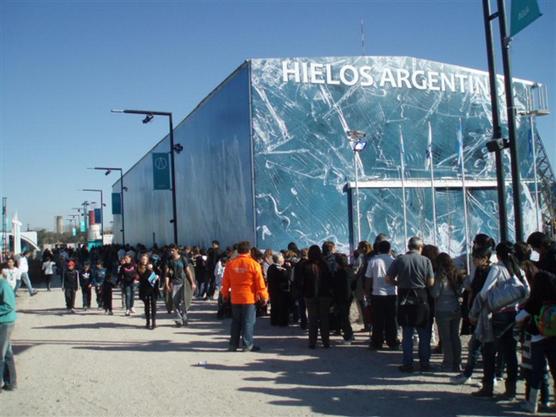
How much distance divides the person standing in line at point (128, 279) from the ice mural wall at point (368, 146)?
21.7ft

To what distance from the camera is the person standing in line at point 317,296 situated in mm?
9992

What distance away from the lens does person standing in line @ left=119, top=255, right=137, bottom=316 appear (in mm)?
15039

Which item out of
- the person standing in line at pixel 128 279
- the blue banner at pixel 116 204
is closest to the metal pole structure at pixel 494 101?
the person standing in line at pixel 128 279

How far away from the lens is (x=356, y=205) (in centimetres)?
2233

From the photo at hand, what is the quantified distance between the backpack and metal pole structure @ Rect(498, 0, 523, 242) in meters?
3.35

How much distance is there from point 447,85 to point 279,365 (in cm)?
1905

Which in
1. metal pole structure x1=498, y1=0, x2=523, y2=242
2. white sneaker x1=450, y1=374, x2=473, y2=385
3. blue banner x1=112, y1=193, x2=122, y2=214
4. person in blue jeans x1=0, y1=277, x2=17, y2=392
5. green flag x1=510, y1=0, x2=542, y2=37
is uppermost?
blue banner x1=112, y1=193, x2=122, y2=214

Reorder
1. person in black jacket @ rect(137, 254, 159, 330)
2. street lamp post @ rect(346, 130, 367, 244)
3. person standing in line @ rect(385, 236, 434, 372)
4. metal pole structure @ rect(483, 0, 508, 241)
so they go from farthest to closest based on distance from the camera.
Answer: street lamp post @ rect(346, 130, 367, 244) → person in black jacket @ rect(137, 254, 159, 330) → metal pole structure @ rect(483, 0, 508, 241) → person standing in line @ rect(385, 236, 434, 372)

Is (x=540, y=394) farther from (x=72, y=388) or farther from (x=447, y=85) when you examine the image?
(x=447, y=85)

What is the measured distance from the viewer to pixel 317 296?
33.0 ft

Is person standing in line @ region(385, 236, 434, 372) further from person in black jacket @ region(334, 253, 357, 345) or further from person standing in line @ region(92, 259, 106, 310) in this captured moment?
person standing in line @ region(92, 259, 106, 310)

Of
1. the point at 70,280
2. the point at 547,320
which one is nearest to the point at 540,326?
the point at 547,320

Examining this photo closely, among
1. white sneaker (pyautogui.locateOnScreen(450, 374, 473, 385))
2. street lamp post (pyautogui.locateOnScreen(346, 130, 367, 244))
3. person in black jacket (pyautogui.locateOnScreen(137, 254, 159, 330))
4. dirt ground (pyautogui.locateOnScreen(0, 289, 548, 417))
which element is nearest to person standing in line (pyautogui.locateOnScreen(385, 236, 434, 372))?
dirt ground (pyautogui.locateOnScreen(0, 289, 548, 417))

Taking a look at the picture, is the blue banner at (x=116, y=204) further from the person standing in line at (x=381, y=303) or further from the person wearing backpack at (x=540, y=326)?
the person wearing backpack at (x=540, y=326)
